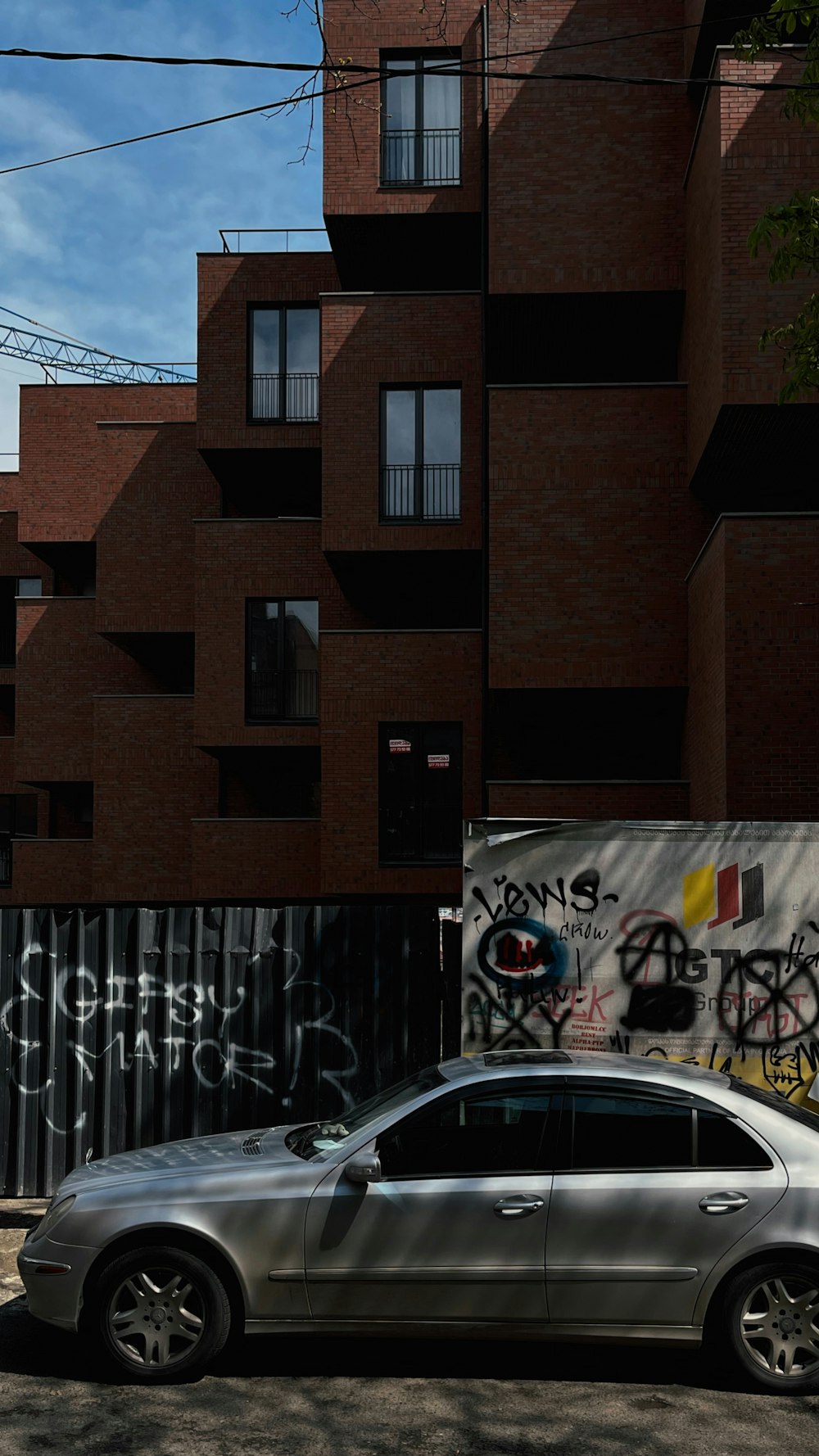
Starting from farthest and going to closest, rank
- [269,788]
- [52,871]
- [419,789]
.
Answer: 1. [52,871]
2. [269,788]
3. [419,789]

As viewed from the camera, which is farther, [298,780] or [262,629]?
[298,780]

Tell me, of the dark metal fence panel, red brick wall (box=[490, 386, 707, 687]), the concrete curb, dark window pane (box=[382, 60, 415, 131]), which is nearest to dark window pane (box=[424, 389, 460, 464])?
red brick wall (box=[490, 386, 707, 687])

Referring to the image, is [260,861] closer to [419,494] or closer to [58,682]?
[419,494]

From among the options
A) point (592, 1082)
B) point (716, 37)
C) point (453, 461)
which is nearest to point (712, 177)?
point (716, 37)

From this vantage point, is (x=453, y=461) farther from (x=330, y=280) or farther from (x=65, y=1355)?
(x=65, y=1355)

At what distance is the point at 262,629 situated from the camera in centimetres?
2133

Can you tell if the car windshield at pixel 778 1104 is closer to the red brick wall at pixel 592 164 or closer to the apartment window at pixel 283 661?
the red brick wall at pixel 592 164

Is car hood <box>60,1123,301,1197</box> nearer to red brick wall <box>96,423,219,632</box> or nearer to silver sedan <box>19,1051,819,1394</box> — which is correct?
silver sedan <box>19,1051,819,1394</box>

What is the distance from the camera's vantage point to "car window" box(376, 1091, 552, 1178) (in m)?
6.04

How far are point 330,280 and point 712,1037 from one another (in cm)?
1720

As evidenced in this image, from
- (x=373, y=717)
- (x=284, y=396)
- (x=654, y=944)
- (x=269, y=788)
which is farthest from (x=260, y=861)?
(x=654, y=944)

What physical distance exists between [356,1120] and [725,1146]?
1813mm

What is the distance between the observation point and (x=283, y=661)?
69.7 feet

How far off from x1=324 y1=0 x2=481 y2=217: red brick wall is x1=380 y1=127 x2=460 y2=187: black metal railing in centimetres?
13
